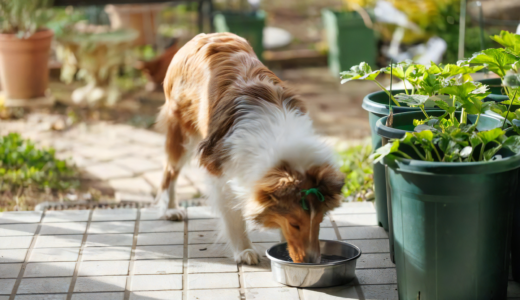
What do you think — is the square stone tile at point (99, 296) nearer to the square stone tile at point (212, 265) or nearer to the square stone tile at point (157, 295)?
the square stone tile at point (157, 295)

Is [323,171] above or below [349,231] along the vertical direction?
above

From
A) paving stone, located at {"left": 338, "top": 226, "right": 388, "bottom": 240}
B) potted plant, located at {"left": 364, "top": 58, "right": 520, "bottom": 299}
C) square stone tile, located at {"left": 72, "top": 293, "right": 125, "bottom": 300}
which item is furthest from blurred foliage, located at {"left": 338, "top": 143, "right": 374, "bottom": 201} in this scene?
square stone tile, located at {"left": 72, "top": 293, "right": 125, "bottom": 300}

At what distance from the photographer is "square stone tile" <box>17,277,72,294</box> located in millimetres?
2982

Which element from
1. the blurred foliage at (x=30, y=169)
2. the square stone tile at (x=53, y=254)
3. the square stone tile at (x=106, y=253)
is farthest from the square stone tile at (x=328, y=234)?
the blurred foliage at (x=30, y=169)

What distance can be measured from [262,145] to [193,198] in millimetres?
1900

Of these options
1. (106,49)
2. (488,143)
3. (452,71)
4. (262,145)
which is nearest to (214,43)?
(262,145)

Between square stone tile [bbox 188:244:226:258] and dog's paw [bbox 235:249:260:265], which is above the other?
dog's paw [bbox 235:249:260:265]

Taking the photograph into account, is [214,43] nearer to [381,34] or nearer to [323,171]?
[323,171]

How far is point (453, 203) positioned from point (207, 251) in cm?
161

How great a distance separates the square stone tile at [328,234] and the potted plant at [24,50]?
15.5 ft

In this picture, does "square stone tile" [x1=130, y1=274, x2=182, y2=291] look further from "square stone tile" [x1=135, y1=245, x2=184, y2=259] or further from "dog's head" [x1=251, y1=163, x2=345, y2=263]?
"dog's head" [x1=251, y1=163, x2=345, y2=263]

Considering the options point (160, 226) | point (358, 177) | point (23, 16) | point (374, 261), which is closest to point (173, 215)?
point (160, 226)

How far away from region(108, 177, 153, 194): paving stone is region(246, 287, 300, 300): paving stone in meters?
2.13

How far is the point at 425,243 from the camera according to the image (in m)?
2.50
